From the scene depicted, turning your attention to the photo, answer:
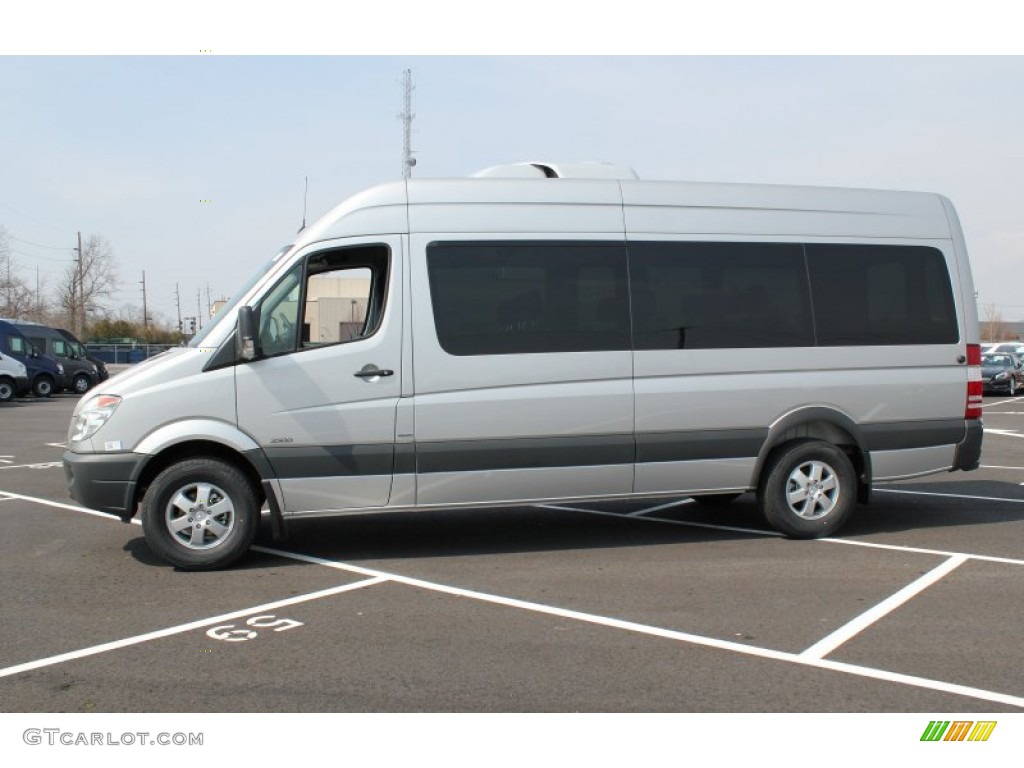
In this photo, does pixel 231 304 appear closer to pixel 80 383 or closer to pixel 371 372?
pixel 371 372

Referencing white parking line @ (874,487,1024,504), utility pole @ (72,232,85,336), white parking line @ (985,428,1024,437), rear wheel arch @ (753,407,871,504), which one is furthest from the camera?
utility pole @ (72,232,85,336)

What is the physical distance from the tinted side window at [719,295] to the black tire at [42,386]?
29.3m

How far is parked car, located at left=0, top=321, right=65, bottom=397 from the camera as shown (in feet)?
99.7

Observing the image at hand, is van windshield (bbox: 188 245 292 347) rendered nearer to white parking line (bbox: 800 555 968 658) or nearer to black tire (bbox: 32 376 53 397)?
white parking line (bbox: 800 555 968 658)

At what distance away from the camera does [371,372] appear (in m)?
6.90

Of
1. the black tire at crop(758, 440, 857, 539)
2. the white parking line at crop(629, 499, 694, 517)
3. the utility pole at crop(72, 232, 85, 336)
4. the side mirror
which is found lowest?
the white parking line at crop(629, 499, 694, 517)

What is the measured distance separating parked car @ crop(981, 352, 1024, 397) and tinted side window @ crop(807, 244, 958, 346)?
22.9m

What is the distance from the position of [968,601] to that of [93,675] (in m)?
5.09

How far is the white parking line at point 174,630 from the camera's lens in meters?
4.88

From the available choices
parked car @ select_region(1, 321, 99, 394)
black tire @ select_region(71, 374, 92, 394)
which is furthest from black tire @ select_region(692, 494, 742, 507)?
black tire @ select_region(71, 374, 92, 394)

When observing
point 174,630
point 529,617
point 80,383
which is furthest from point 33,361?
point 529,617

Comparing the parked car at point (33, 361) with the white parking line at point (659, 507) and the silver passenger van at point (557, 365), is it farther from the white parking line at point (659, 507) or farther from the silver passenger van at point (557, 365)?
the white parking line at point (659, 507)

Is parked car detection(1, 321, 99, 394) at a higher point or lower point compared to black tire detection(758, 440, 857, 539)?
higher

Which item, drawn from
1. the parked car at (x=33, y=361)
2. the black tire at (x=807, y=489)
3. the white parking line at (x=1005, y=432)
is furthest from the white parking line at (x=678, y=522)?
the parked car at (x=33, y=361)
